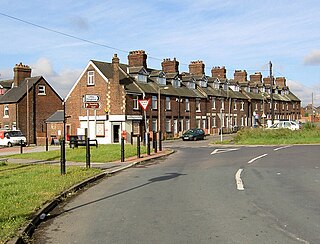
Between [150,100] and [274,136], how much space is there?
11967mm

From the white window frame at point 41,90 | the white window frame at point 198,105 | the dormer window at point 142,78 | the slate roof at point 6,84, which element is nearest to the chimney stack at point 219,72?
the white window frame at point 198,105

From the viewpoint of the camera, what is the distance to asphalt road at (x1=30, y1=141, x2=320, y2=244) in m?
6.93

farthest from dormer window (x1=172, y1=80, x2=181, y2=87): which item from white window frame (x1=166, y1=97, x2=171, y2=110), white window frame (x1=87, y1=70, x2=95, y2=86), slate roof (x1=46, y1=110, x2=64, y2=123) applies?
slate roof (x1=46, y1=110, x2=64, y2=123)

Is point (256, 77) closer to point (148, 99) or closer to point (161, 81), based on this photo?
point (161, 81)

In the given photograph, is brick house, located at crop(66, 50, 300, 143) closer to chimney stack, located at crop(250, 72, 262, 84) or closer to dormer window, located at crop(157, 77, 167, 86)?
dormer window, located at crop(157, 77, 167, 86)

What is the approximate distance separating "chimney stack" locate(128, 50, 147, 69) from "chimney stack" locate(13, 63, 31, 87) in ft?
54.4

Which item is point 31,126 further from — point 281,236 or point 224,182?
point 281,236

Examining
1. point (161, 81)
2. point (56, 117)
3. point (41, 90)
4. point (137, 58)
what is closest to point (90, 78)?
point (137, 58)

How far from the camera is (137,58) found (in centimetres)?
5372

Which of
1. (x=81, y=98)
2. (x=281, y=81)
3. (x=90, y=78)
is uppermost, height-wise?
(x=281, y=81)

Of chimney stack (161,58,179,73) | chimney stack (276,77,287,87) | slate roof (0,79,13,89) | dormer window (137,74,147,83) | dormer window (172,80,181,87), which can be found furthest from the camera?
chimney stack (276,77,287,87)

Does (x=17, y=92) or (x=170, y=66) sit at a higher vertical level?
(x=170, y=66)

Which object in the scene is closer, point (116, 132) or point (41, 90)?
point (116, 132)

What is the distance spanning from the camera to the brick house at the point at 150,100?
1923 inches
